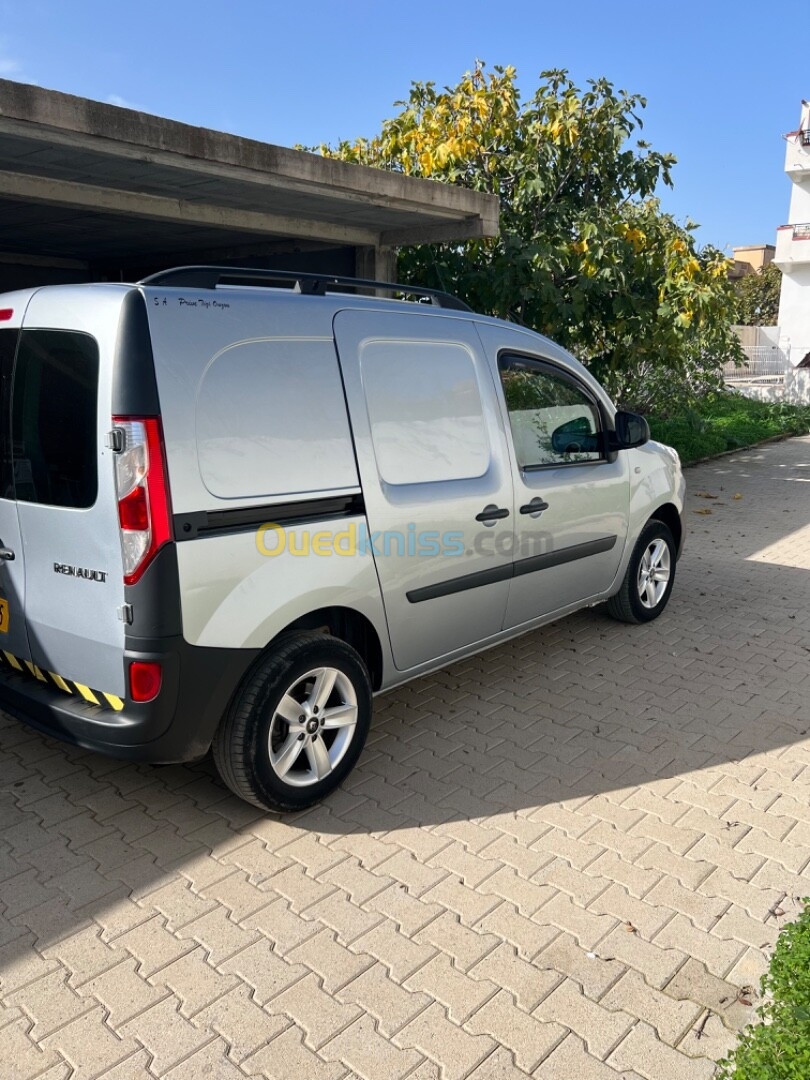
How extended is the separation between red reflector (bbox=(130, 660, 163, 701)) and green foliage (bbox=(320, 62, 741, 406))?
708 cm

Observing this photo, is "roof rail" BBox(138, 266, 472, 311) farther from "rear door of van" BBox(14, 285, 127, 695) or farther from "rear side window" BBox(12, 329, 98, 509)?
"rear side window" BBox(12, 329, 98, 509)

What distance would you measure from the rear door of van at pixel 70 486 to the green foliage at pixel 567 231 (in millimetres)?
6651

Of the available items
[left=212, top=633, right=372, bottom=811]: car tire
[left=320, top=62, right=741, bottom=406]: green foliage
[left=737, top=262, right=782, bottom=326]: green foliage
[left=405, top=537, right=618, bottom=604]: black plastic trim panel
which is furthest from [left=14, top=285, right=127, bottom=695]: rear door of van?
[left=737, top=262, right=782, bottom=326]: green foliage

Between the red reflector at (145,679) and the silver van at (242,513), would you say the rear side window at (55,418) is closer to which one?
the silver van at (242,513)

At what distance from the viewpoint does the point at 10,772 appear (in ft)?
12.8

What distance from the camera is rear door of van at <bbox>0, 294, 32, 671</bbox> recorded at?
3.31 metres

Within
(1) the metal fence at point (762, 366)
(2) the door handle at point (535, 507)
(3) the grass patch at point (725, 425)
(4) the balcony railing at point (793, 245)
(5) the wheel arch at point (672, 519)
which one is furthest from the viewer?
(4) the balcony railing at point (793, 245)

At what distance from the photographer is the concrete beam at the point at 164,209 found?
592 centimetres

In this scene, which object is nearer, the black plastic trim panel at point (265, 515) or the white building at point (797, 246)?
the black plastic trim panel at point (265, 515)

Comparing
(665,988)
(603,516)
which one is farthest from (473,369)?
(665,988)

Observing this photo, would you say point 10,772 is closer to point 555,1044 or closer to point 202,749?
point 202,749

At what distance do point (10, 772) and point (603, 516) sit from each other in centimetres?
333

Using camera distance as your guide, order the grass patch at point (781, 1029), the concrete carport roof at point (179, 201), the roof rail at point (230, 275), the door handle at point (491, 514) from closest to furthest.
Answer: the grass patch at point (781, 1029), the roof rail at point (230, 275), the door handle at point (491, 514), the concrete carport roof at point (179, 201)

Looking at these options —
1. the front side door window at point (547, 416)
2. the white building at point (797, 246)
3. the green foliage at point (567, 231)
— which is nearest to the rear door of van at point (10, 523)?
the front side door window at point (547, 416)
